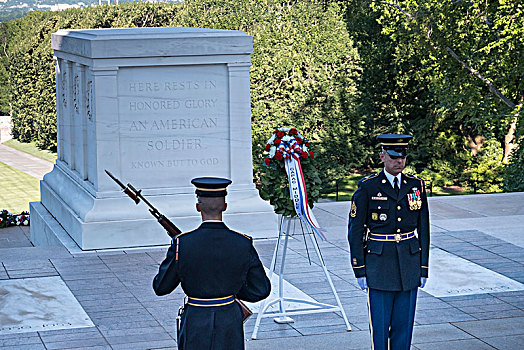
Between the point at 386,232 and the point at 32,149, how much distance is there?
3921 cm

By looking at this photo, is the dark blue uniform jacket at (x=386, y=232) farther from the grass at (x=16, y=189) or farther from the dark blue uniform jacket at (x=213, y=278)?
the grass at (x=16, y=189)

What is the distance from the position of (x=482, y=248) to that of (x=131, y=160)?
379cm

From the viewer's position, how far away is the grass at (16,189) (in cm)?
2510

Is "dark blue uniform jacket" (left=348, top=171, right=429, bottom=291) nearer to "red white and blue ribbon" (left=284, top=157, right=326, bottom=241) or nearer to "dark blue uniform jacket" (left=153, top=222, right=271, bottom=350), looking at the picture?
"red white and blue ribbon" (left=284, top=157, right=326, bottom=241)

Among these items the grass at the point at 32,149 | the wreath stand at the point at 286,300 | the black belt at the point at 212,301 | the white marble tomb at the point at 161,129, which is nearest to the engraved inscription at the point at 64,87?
the white marble tomb at the point at 161,129

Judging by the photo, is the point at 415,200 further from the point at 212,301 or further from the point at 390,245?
the point at 212,301

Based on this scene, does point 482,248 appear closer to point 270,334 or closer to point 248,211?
point 248,211

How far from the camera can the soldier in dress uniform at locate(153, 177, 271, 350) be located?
4.02 metres

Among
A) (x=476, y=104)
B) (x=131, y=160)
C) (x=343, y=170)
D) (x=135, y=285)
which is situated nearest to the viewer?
(x=135, y=285)

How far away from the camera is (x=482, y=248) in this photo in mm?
9180

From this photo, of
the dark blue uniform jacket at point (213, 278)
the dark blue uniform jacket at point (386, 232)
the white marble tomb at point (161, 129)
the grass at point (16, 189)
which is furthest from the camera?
the grass at point (16, 189)

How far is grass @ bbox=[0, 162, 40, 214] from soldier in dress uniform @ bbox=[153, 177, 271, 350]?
19.5 m

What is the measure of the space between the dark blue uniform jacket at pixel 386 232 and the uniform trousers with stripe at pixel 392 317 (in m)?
0.08

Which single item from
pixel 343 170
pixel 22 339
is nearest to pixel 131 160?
pixel 22 339
